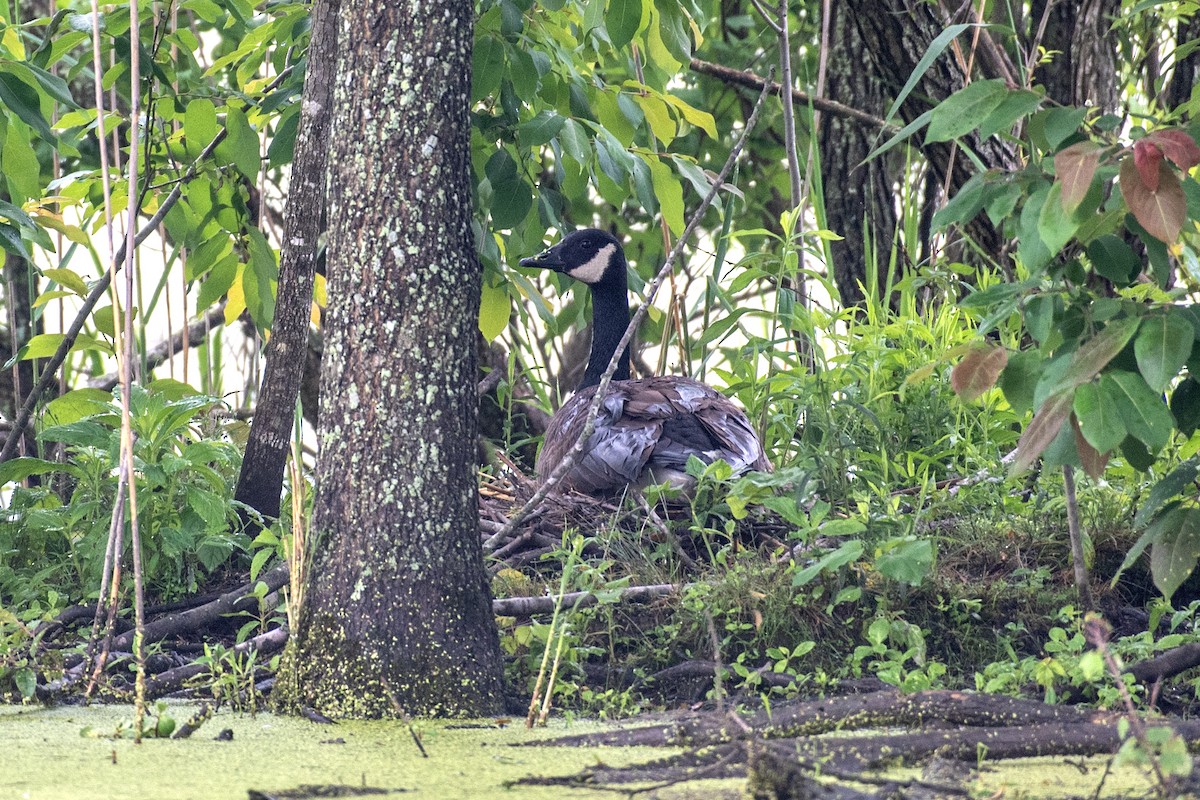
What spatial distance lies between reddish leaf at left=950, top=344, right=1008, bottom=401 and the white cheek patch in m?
3.05

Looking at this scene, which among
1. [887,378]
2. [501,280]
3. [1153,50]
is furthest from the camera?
[1153,50]

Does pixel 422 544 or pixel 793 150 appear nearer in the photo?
pixel 422 544

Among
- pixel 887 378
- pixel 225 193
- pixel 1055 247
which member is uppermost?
pixel 225 193

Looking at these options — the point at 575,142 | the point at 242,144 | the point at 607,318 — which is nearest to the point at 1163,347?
the point at 575,142

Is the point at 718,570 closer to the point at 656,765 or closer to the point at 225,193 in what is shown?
the point at 656,765

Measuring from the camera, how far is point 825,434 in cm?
350

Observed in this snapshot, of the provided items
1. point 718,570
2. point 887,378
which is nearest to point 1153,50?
point 887,378

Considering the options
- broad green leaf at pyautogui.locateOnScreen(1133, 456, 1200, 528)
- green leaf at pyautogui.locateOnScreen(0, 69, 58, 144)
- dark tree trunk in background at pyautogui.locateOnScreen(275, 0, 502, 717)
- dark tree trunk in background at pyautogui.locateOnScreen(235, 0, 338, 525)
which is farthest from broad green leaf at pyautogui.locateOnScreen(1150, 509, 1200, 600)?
green leaf at pyautogui.locateOnScreen(0, 69, 58, 144)

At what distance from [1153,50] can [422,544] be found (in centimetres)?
420

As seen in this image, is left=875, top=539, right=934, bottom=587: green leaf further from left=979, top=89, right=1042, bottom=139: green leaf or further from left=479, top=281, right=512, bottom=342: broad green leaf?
left=479, top=281, right=512, bottom=342: broad green leaf

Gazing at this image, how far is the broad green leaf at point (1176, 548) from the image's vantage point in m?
2.45

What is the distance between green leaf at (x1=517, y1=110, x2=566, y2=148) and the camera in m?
3.56

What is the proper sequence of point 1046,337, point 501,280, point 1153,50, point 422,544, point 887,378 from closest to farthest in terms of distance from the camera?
point 1046,337
point 422,544
point 887,378
point 501,280
point 1153,50

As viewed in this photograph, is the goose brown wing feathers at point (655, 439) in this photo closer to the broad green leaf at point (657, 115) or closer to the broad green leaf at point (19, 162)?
the broad green leaf at point (657, 115)
